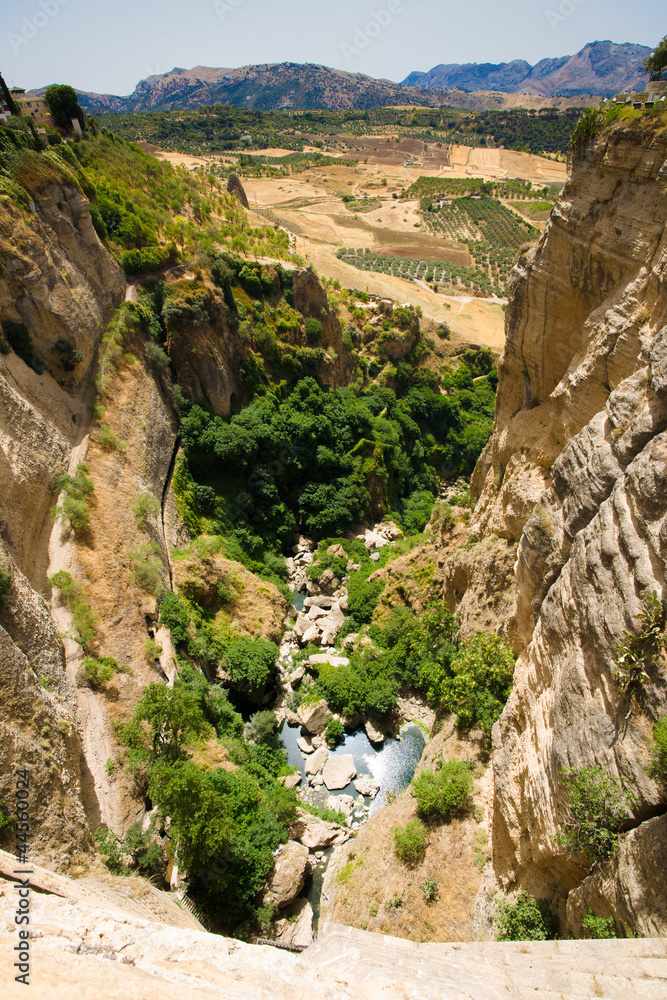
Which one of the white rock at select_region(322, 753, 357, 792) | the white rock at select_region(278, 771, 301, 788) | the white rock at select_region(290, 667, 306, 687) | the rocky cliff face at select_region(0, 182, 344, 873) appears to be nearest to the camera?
the rocky cliff face at select_region(0, 182, 344, 873)

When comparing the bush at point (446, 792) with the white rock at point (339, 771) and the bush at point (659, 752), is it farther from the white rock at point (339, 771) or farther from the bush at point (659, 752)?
the bush at point (659, 752)

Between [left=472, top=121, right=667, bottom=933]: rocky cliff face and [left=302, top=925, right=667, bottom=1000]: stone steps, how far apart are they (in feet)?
2.73

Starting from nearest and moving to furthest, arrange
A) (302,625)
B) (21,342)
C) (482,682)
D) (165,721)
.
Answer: (165,721), (482,682), (21,342), (302,625)

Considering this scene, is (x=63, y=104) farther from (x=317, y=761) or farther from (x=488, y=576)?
(x=317, y=761)

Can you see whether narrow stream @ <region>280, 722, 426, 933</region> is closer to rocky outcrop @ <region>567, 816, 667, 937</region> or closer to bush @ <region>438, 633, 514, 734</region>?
bush @ <region>438, 633, 514, 734</region>

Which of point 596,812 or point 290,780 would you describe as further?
point 290,780

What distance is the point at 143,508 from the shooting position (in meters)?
25.9

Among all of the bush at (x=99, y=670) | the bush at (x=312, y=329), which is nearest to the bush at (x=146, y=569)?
the bush at (x=99, y=670)

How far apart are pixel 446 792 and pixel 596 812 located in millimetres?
9481

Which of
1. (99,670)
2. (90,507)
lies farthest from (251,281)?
(99,670)

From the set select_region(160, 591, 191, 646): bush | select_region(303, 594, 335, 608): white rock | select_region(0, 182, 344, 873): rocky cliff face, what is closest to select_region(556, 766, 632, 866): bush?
select_region(0, 182, 344, 873): rocky cliff face

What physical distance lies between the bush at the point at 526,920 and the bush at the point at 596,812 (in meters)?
3.35

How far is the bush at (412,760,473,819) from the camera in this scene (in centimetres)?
1750

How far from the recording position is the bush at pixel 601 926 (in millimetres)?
9094
